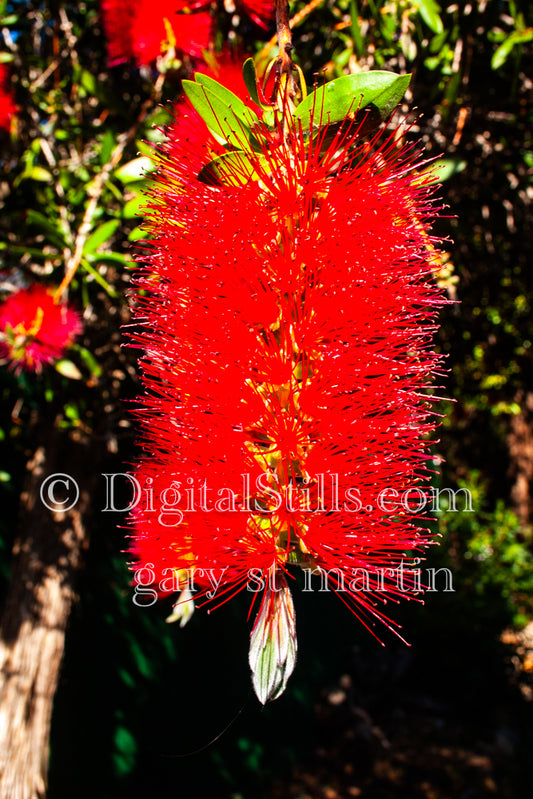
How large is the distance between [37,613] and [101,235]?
1.35 metres

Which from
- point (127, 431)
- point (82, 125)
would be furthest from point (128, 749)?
point (82, 125)

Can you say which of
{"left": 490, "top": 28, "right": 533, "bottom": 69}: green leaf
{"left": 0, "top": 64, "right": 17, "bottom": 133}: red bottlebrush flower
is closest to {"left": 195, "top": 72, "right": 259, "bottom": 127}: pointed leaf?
{"left": 490, "top": 28, "right": 533, "bottom": 69}: green leaf

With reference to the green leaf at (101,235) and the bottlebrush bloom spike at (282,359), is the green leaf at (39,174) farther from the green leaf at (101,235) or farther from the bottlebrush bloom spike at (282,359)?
the bottlebrush bloom spike at (282,359)

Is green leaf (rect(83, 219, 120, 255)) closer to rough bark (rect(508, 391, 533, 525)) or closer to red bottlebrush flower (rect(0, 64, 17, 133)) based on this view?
red bottlebrush flower (rect(0, 64, 17, 133))

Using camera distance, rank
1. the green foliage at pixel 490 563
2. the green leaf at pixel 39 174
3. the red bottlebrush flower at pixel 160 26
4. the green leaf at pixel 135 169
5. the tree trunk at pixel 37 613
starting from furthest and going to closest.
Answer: the green foliage at pixel 490 563
the tree trunk at pixel 37 613
the green leaf at pixel 39 174
the red bottlebrush flower at pixel 160 26
the green leaf at pixel 135 169

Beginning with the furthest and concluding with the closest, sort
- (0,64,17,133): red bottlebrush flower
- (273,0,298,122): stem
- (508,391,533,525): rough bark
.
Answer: (508,391,533,525): rough bark < (0,64,17,133): red bottlebrush flower < (273,0,298,122): stem

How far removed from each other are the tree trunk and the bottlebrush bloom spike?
4.76 feet

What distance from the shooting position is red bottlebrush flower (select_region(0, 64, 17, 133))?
70.9 inches

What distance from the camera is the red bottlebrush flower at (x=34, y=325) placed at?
4.89ft

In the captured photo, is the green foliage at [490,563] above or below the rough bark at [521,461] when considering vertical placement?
below

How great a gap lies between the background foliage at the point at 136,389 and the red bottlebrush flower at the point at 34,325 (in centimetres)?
9

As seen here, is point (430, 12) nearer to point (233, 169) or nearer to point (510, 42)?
point (510, 42)

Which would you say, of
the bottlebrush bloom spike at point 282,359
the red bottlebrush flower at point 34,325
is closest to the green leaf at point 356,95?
the bottlebrush bloom spike at point 282,359

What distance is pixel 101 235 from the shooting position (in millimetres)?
1476
